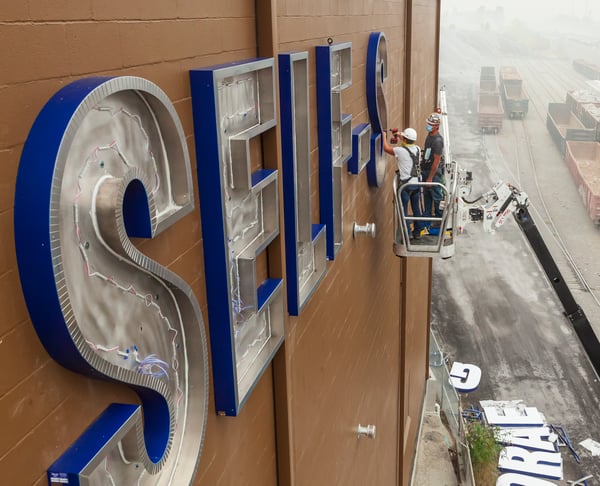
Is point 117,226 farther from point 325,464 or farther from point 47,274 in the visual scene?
point 325,464

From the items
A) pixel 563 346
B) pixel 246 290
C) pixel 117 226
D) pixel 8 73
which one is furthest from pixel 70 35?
pixel 563 346

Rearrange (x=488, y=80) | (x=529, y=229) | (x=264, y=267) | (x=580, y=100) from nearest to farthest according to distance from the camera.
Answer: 1. (x=264, y=267)
2. (x=529, y=229)
3. (x=580, y=100)
4. (x=488, y=80)

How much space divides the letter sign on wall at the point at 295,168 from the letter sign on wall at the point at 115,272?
1.69m

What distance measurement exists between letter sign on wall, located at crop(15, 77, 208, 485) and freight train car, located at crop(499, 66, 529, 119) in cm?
3754

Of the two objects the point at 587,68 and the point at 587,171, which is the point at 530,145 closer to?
the point at 587,171

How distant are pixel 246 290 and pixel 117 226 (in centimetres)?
Answer: 160

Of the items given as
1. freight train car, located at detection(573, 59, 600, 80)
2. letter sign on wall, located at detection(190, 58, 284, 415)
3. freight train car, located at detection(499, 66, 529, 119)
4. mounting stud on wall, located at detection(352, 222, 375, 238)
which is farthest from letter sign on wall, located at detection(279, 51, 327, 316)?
freight train car, located at detection(573, 59, 600, 80)

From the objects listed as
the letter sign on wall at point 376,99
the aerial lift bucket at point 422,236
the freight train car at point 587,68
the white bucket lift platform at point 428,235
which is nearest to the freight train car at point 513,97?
the freight train car at point 587,68

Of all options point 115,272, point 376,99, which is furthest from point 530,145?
point 115,272

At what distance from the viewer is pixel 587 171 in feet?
96.6

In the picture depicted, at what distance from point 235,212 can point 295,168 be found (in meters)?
1.15

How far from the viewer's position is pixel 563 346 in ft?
81.8

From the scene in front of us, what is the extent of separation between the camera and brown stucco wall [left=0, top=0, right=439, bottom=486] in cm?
195

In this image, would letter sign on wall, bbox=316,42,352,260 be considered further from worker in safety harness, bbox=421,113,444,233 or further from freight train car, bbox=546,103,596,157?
freight train car, bbox=546,103,596,157
